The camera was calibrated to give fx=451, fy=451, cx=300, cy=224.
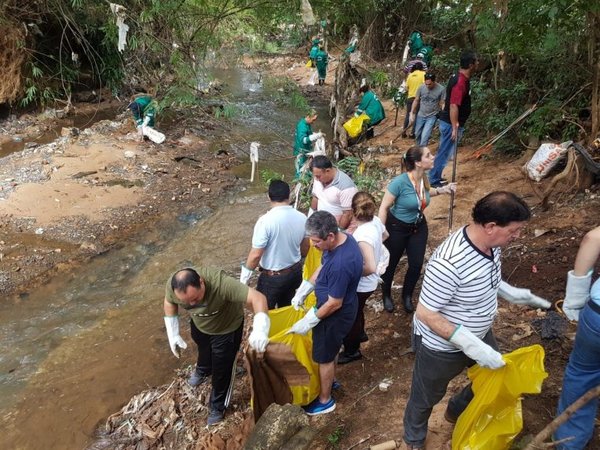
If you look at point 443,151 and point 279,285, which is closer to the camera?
point 279,285

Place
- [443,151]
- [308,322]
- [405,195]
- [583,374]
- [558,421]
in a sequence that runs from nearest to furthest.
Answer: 1. [558,421]
2. [583,374]
3. [308,322]
4. [405,195]
5. [443,151]

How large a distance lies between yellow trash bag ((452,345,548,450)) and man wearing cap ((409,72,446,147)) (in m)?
5.03

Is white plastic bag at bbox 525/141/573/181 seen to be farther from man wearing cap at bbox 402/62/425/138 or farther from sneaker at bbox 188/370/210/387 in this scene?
sneaker at bbox 188/370/210/387

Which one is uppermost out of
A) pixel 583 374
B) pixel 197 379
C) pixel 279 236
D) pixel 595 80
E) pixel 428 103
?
pixel 595 80

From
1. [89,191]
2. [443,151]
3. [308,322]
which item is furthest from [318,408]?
[89,191]

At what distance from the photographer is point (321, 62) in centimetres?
1551

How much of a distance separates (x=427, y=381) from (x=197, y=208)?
6306 millimetres

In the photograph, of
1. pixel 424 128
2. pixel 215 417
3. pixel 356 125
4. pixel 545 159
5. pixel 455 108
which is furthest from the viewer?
pixel 356 125

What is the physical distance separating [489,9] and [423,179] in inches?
179

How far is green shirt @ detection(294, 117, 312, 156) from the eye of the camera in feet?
21.6

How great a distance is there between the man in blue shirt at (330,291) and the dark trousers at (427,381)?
1.80ft

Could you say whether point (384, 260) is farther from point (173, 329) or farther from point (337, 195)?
point (173, 329)

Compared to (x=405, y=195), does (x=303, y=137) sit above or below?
below

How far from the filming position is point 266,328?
9.50 ft
